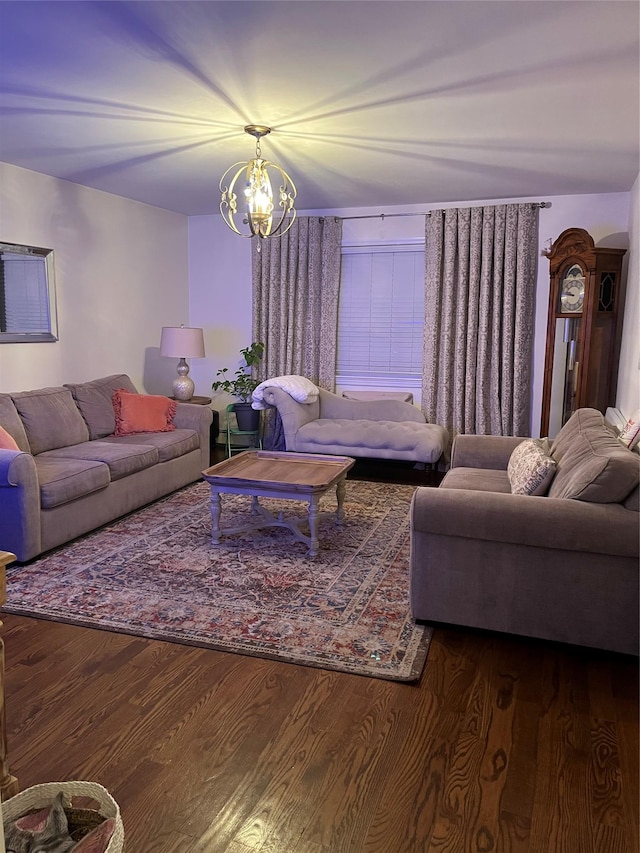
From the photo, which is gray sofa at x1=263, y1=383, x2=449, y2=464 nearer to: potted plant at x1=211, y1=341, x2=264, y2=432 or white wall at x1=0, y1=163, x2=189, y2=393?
potted plant at x1=211, y1=341, x2=264, y2=432

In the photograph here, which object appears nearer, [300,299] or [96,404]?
[96,404]

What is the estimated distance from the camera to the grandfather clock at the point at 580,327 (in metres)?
4.97

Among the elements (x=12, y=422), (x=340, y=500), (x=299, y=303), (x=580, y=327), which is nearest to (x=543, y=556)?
(x=340, y=500)

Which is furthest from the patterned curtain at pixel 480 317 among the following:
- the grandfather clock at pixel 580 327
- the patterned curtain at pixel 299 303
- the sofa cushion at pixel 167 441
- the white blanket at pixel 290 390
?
the sofa cushion at pixel 167 441

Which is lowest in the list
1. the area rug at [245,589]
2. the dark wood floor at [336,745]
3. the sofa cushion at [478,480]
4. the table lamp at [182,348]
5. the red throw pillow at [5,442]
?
the dark wood floor at [336,745]

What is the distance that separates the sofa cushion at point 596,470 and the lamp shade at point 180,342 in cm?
375

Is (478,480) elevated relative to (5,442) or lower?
lower

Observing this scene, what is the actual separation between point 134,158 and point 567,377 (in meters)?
3.74

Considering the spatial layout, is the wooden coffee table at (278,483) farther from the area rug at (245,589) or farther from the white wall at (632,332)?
the white wall at (632,332)

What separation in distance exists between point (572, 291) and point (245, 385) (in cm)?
322

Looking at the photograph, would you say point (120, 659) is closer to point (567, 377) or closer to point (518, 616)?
point (518, 616)

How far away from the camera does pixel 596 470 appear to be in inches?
99.7

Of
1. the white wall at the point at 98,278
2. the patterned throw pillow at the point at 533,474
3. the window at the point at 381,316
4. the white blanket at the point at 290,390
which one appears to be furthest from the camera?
the window at the point at 381,316

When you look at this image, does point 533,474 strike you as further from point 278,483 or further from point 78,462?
point 78,462
